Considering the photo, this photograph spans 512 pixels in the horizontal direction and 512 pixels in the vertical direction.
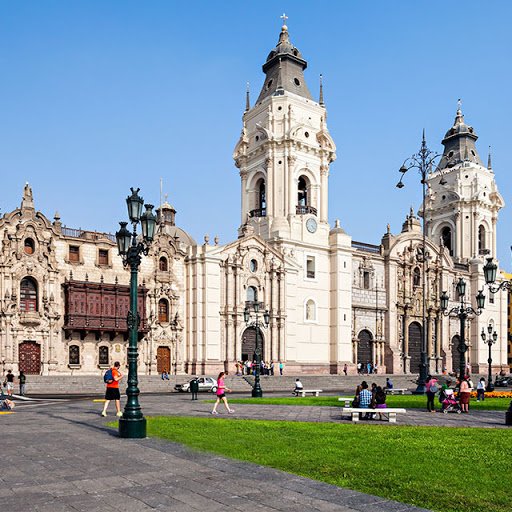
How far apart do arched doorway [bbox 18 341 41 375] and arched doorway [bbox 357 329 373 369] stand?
30811 millimetres

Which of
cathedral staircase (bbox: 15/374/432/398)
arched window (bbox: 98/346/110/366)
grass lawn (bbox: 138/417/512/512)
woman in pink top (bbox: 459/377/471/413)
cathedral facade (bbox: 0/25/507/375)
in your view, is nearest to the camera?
grass lawn (bbox: 138/417/512/512)

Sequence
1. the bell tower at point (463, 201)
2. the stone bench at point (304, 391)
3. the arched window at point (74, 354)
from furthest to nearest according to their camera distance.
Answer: the bell tower at point (463, 201), the arched window at point (74, 354), the stone bench at point (304, 391)

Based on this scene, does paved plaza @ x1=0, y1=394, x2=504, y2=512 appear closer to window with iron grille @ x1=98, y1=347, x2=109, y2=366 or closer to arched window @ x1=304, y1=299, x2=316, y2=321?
window with iron grille @ x1=98, y1=347, x2=109, y2=366

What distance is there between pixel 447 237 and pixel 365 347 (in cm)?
2304

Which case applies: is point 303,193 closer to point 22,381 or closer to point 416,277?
point 416,277

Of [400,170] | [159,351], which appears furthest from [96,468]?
[159,351]

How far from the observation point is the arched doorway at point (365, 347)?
2475 inches

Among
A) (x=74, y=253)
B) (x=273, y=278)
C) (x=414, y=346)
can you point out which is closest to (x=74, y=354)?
(x=74, y=253)

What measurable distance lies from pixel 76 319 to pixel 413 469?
3741 centimetres

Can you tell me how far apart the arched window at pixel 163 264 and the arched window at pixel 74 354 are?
361 inches

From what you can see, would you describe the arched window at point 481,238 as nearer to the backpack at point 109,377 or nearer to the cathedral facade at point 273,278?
the cathedral facade at point 273,278

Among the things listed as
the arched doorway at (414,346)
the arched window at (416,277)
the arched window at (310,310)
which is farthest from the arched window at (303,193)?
the arched doorway at (414,346)

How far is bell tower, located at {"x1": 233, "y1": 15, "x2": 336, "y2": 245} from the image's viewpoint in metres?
58.2

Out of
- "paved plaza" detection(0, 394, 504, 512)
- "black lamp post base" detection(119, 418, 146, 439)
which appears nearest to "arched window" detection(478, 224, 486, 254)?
"paved plaza" detection(0, 394, 504, 512)
